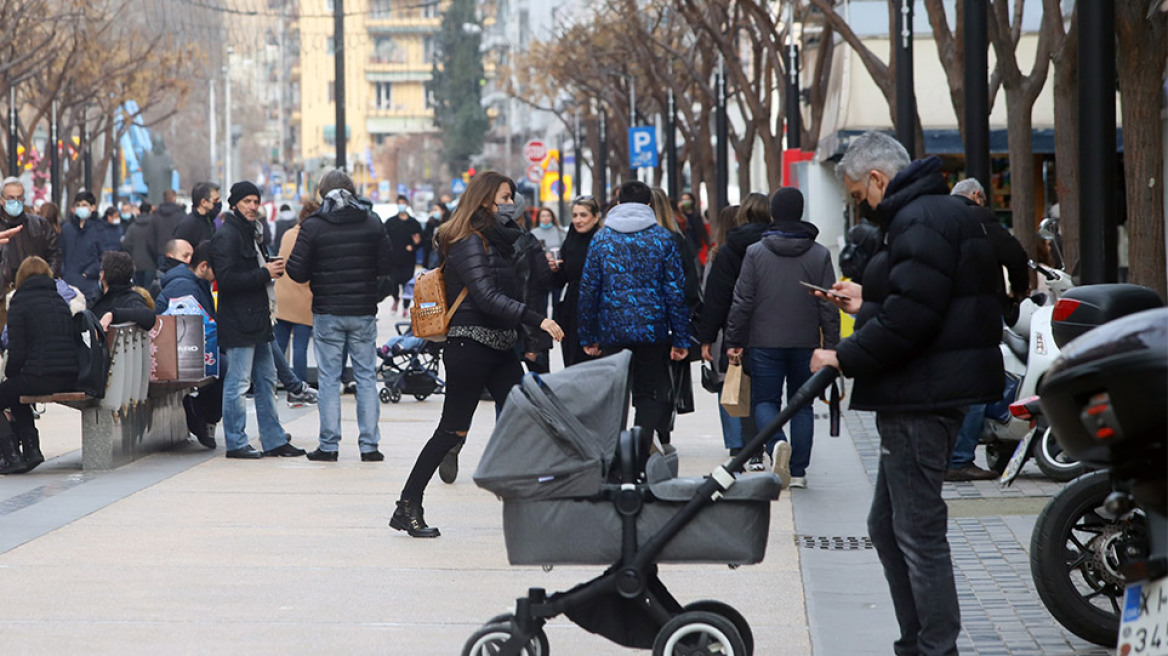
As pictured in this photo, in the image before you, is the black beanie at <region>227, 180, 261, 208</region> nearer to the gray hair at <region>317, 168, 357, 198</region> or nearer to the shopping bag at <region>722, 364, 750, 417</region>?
the gray hair at <region>317, 168, 357, 198</region>

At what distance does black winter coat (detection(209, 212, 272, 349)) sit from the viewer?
12258mm

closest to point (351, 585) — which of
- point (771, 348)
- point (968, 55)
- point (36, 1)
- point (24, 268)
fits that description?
point (771, 348)

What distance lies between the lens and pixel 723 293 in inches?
453

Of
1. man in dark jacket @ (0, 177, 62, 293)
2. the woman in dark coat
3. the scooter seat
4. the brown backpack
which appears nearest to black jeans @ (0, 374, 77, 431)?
the brown backpack

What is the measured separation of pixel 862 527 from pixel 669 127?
37151 mm

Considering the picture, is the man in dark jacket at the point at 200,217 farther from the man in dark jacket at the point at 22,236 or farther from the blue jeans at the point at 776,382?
the blue jeans at the point at 776,382

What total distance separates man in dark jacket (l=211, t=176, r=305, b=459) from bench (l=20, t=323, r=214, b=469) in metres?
0.38

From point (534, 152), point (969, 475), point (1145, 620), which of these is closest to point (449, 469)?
point (969, 475)

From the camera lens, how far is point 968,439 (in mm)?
11453

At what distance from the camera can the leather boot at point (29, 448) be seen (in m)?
11.9

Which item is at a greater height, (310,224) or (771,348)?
(310,224)

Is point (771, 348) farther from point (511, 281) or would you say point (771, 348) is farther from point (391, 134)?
point (391, 134)

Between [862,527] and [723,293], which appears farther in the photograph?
[723,293]

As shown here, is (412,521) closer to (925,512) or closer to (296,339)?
(925,512)
